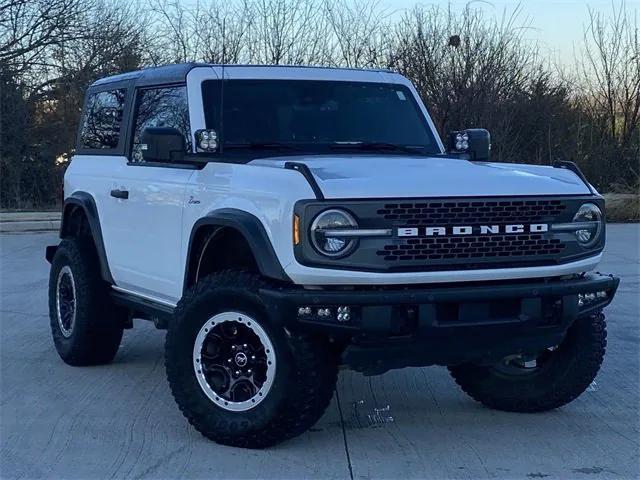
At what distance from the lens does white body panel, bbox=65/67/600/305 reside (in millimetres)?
4723

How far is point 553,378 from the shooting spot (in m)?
5.71

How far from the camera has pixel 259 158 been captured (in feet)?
18.5

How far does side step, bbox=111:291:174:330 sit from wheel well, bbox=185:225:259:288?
1.44 ft

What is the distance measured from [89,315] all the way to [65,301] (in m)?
0.56

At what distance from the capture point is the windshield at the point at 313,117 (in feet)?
19.8

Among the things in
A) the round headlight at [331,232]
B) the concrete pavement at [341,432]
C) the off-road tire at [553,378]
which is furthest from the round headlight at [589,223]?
the round headlight at [331,232]

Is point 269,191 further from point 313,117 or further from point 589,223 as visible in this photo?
point 589,223

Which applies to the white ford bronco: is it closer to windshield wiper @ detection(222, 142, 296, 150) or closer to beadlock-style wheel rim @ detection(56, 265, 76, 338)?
windshield wiper @ detection(222, 142, 296, 150)

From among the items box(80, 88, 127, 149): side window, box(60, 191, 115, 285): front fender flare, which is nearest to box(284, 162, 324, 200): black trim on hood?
box(60, 191, 115, 285): front fender flare

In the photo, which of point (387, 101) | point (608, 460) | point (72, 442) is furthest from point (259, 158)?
point (608, 460)

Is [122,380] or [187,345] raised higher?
[187,345]

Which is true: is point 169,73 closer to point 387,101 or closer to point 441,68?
point 387,101

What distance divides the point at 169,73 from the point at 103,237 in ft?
3.96

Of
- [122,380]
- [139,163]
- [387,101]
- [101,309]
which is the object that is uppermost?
[387,101]
